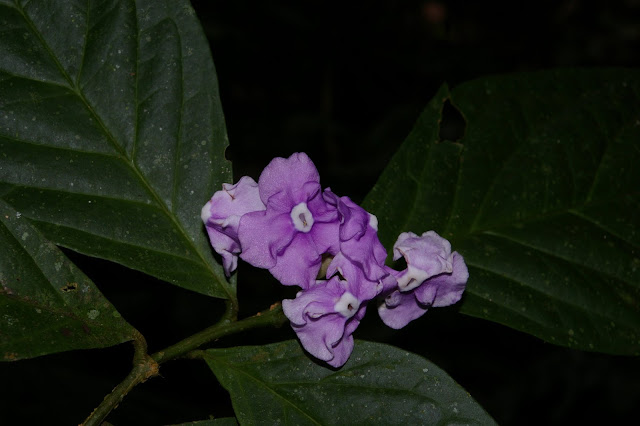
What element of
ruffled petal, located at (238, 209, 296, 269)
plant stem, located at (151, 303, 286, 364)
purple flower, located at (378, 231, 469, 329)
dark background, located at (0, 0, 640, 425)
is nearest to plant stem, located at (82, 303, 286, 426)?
plant stem, located at (151, 303, 286, 364)

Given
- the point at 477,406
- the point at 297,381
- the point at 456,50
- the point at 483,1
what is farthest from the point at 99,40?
the point at 483,1

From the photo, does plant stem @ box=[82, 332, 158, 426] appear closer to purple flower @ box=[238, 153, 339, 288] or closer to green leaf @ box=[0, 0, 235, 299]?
green leaf @ box=[0, 0, 235, 299]

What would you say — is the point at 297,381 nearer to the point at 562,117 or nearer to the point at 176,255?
the point at 176,255

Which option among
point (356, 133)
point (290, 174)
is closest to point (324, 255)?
point (290, 174)

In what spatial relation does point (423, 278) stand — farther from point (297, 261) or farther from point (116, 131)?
point (116, 131)

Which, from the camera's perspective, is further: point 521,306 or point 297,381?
point 521,306
